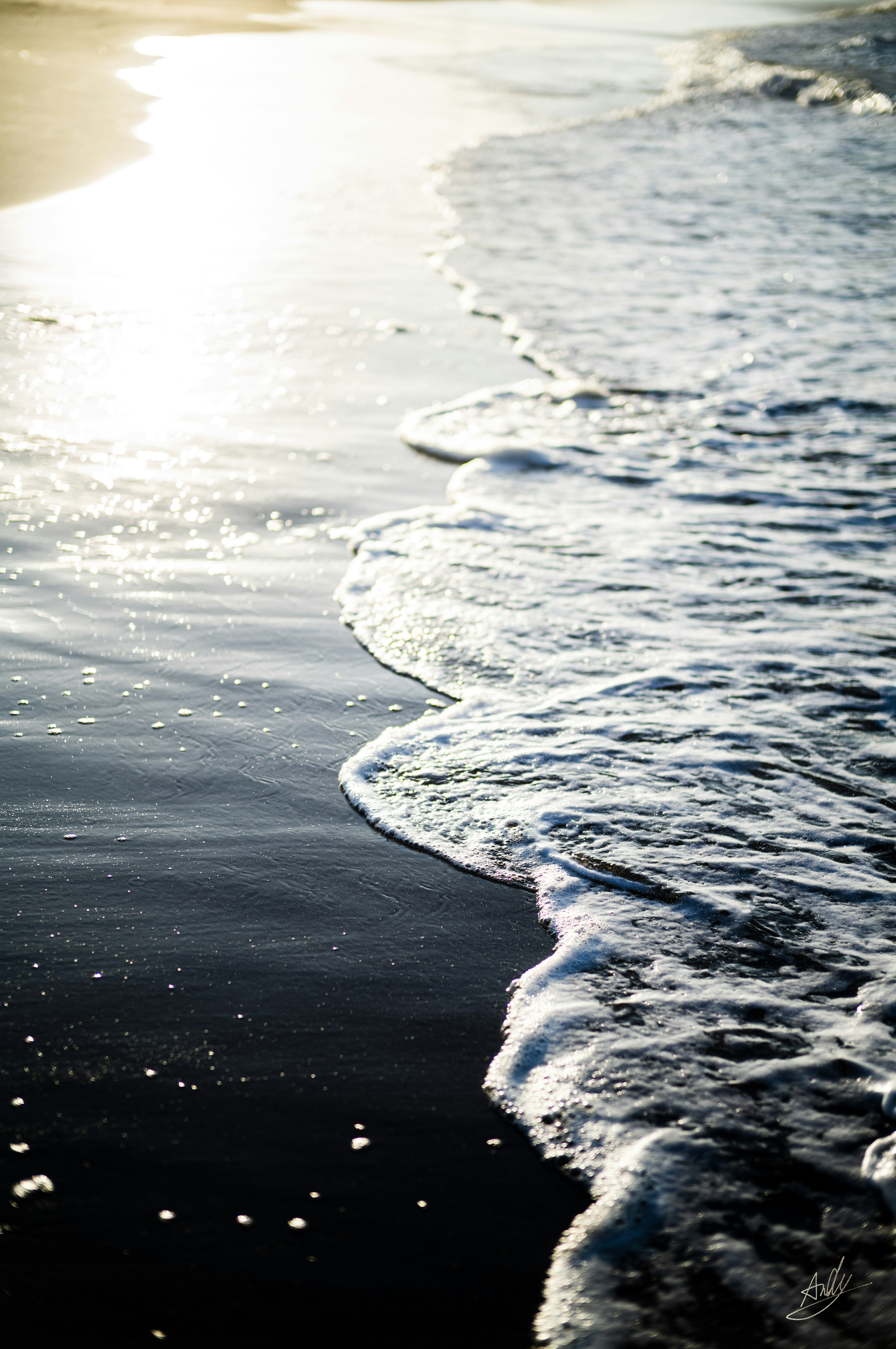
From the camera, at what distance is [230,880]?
7.39 feet

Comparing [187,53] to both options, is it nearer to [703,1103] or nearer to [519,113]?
[519,113]

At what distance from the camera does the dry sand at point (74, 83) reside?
9.20 m

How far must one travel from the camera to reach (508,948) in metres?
2.15

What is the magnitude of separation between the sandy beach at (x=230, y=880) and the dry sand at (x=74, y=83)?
3300mm

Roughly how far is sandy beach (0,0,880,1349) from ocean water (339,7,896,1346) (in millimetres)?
139

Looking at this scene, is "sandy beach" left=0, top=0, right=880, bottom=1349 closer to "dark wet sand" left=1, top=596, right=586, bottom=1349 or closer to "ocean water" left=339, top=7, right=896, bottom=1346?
"dark wet sand" left=1, top=596, right=586, bottom=1349

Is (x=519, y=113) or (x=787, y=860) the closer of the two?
(x=787, y=860)

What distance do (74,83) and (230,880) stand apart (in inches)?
532

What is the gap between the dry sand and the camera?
30.2 ft

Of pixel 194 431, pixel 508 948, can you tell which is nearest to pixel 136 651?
pixel 508 948

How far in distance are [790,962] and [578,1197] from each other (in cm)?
A: 75
